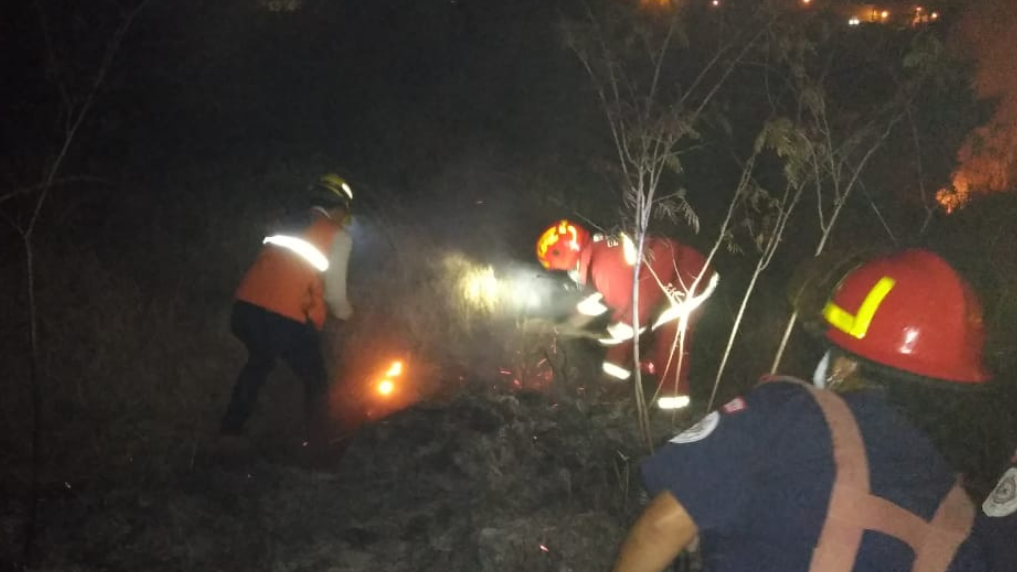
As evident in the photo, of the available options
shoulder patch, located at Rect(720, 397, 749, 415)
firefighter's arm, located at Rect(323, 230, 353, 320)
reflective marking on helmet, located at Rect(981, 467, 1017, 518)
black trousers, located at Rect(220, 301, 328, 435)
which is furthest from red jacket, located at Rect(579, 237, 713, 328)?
A: shoulder patch, located at Rect(720, 397, 749, 415)

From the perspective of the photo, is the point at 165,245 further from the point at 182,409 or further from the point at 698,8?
the point at 698,8

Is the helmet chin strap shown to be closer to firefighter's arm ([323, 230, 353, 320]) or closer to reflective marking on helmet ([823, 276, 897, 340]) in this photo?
reflective marking on helmet ([823, 276, 897, 340])

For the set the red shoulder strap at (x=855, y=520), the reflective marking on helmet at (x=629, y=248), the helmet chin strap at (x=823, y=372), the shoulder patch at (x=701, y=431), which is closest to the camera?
the red shoulder strap at (x=855, y=520)

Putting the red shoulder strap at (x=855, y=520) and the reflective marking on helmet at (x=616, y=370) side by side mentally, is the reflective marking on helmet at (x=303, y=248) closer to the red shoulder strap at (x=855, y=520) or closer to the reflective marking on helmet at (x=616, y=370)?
the reflective marking on helmet at (x=616, y=370)

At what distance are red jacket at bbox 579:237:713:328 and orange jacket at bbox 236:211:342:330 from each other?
5.87 feet

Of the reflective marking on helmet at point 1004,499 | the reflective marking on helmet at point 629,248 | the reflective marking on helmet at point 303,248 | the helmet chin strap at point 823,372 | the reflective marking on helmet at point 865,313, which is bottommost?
the reflective marking on helmet at point 1004,499

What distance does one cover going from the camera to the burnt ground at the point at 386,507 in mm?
3984

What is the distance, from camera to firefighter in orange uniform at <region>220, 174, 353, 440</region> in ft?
15.3

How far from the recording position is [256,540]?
412 cm

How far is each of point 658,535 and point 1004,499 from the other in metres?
0.91

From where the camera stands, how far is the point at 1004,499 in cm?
A: 191

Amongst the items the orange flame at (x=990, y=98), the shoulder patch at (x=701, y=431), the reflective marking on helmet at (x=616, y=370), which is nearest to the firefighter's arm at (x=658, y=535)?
the shoulder patch at (x=701, y=431)

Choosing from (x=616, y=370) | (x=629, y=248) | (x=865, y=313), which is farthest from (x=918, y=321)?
(x=616, y=370)

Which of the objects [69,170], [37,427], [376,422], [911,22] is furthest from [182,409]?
[911,22]
